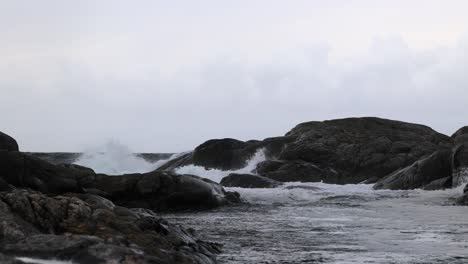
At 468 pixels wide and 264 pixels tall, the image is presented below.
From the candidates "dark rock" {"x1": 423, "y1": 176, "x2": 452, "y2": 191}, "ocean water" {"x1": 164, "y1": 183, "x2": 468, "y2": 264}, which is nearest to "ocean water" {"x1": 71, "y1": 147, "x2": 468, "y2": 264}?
"ocean water" {"x1": 164, "y1": 183, "x2": 468, "y2": 264}

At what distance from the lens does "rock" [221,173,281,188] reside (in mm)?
35875

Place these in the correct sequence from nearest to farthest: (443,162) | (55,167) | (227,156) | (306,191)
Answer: (55,167) → (306,191) → (443,162) → (227,156)

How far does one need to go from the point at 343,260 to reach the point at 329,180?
104ft

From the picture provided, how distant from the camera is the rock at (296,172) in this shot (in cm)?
4066

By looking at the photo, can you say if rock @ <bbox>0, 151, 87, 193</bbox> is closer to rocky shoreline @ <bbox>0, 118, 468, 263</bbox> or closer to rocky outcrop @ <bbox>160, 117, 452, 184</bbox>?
rocky shoreline @ <bbox>0, 118, 468, 263</bbox>

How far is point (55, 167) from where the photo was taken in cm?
2422

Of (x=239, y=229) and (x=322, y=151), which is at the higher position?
(x=322, y=151)

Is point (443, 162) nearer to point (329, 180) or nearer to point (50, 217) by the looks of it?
point (329, 180)

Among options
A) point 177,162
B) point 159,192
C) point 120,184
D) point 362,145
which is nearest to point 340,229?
point 159,192

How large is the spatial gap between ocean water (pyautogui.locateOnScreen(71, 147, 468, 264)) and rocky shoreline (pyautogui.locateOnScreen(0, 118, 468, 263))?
1370 millimetres

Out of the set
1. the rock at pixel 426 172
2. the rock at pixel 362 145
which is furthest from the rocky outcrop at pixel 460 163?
the rock at pixel 362 145

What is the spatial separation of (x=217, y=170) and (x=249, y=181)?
465 inches

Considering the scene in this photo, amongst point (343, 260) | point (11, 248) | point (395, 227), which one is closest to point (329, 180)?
point (395, 227)

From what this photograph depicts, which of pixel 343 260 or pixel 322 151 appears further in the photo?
pixel 322 151
